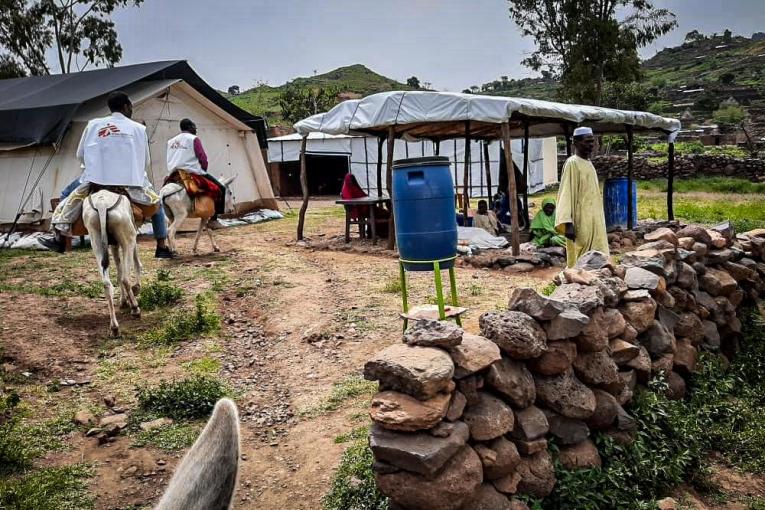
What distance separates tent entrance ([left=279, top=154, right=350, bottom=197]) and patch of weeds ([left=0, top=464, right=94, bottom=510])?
23.5 metres

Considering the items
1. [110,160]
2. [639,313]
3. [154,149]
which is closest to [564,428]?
[639,313]

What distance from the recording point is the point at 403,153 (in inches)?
920

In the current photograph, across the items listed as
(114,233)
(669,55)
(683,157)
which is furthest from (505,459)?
(669,55)

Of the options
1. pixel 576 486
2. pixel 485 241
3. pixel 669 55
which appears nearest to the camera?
pixel 576 486

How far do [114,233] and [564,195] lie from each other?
164 inches

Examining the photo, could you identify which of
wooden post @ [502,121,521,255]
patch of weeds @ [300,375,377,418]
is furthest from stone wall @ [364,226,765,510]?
wooden post @ [502,121,521,255]

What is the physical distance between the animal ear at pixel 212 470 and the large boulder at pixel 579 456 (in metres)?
2.79

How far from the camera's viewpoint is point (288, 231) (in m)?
12.7

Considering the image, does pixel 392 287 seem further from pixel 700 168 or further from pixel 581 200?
pixel 700 168

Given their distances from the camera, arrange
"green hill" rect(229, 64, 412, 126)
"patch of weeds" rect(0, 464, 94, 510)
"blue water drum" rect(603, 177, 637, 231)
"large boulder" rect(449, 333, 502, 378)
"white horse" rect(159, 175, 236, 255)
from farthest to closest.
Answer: "green hill" rect(229, 64, 412, 126)
"blue water drum" rect(603, 177, 637, 231)
"white horse" rect(159, 175, 236, 255)
"large boulder" rect(449, 333, 502, 378)
"patch of weeds" rect(0, 464, 94, 510)

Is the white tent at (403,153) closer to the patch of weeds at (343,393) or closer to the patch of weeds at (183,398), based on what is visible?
the patch of weeds at (343,393)

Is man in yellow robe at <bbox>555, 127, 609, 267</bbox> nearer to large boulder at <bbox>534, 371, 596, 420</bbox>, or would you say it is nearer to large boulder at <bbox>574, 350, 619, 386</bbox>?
large boulder at <bbox>574, 350, 619, 386</bbox>

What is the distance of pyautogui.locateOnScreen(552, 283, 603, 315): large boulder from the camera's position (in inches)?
151

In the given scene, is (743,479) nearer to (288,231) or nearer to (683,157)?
(288,231)
